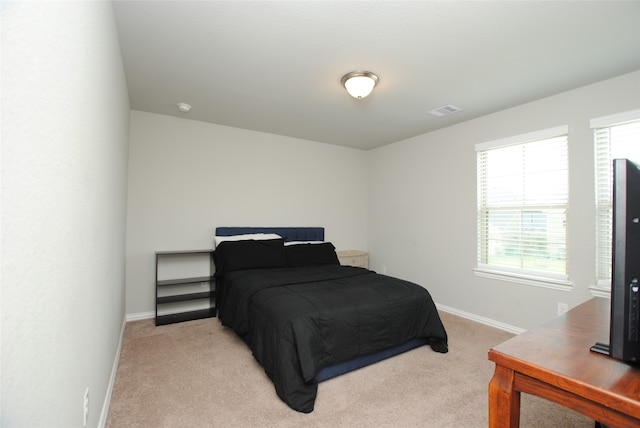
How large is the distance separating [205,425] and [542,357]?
1847 millimetres

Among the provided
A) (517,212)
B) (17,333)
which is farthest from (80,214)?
(517,212)

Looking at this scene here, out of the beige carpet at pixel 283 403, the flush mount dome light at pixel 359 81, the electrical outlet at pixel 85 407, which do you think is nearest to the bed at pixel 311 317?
the beige carpet at pixel 283 403

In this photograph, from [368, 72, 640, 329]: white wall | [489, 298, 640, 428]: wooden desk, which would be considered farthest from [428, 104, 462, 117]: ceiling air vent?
[489, 298, 640, 428]: wooden desk

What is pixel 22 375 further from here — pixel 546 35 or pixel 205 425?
pixel 546 35

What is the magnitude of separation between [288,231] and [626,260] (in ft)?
13.0

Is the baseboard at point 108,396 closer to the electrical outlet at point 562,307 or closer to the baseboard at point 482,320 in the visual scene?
the baseboard at point 482,320

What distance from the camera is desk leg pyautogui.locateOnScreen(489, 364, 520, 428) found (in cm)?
93

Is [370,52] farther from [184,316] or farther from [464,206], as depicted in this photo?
[184,316]

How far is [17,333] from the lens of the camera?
59 cm

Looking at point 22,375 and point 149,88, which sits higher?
point 149,88

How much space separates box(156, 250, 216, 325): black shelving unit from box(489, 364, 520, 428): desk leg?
3352mm

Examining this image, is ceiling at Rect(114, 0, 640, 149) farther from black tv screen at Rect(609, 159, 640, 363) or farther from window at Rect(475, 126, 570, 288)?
black tv screen at Rect(609, 159, 640, 363)

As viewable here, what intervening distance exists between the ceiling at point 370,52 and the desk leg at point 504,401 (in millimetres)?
2016

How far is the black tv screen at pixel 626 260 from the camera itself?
797mm
